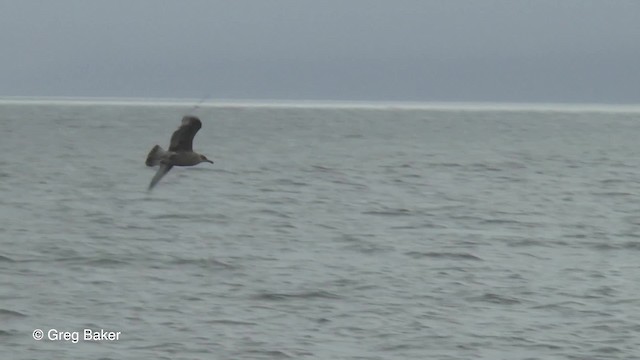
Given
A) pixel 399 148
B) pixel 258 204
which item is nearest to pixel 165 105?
pixel 399 148

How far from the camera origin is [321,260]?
2941 centimetres

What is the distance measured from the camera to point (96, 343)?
71.5 ft

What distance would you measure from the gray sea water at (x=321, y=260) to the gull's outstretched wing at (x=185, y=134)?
7.17 ft

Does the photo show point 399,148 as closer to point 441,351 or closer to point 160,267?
point 160,267

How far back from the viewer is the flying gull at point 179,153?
22.4 metres

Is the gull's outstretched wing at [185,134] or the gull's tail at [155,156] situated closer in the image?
the gull's outstretched wing at [185,134]

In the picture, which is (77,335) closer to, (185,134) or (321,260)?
(185,134)

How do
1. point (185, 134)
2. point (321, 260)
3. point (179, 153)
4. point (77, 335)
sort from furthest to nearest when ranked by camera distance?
point (321, 260)
point (179, 153)
point (185, 134)
point (77, 335)

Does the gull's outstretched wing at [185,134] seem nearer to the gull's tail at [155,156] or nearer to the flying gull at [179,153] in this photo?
the flying gull at [179,153]

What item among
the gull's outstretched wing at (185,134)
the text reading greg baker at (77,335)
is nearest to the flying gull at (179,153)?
the gull's outstretched wing at (185,134)

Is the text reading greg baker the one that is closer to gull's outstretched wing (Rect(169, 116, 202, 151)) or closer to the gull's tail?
the gull's tail

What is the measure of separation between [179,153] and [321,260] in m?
A: 7.15

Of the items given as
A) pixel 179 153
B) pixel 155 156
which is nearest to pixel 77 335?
pixel 155 156

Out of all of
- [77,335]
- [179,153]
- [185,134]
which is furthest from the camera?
[179,153]
